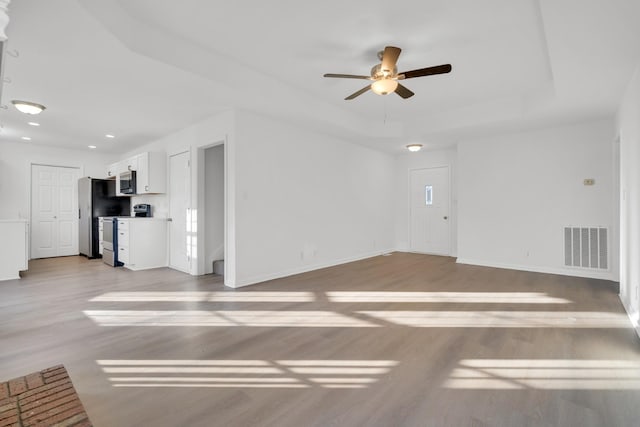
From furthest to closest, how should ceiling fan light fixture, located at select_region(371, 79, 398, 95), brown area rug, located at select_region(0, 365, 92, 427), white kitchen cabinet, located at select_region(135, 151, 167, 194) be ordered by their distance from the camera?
white kitchen cabinet, located at select_region(135, 151, 167, 194) → ceiling fan light fixture, located at select_region(371, 79, 398, 95) → brown area rug, located at select_region(0, 365, 92, 427)

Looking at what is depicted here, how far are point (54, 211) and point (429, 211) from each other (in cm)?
889

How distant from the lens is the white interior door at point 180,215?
5.34 m

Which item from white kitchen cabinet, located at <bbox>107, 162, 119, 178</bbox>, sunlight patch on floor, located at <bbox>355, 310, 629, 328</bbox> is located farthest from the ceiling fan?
white kitchen cabinet, located at <bbox>107, 162, 119, 178</bbox>

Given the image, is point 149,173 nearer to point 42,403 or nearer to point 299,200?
point 299,200

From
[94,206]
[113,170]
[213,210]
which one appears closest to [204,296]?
[213,210]

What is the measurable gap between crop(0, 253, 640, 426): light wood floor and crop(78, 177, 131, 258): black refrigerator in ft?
9.18

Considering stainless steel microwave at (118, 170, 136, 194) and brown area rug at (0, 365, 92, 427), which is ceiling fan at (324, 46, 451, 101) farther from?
stainless steel microwave at (118, 170, 136, 194)

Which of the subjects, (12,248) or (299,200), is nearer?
(12,248)

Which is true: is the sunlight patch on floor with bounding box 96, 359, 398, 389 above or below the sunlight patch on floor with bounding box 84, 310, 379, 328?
below

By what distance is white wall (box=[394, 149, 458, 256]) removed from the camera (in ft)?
22.9

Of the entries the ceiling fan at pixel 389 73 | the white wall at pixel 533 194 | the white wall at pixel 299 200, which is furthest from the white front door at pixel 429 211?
the ceiling fan at pixel 389 73

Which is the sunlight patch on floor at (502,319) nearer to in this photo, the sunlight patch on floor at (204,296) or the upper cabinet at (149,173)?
the sunlight patch on floor at (204,296)

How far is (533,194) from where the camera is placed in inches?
217

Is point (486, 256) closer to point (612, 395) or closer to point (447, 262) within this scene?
point (447, 262)
